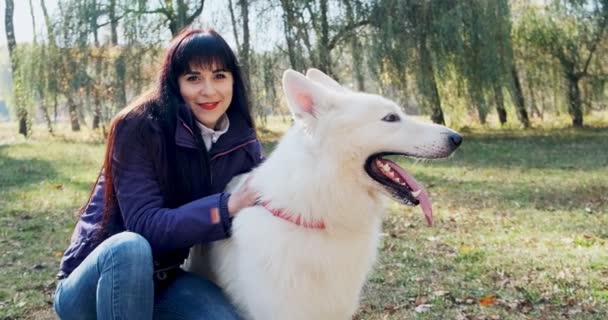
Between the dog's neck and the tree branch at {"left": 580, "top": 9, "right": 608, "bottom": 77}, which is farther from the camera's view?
the tree branch at {"left": 580, "top": 9, "right": 608, "bottom": 77}

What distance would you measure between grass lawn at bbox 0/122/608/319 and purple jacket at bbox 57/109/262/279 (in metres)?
1.45

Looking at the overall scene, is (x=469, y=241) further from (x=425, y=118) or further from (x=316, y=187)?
(x=425, y=118)

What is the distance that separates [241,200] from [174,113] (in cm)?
44

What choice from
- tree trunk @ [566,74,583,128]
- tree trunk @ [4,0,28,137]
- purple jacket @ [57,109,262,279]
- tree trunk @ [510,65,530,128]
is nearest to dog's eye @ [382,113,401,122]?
purple jacket @ [57,109,262,279]

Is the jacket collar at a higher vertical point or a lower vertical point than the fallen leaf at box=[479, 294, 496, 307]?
higher

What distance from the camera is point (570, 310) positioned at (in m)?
3.30

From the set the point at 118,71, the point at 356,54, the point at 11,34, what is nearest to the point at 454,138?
the point at 356,54

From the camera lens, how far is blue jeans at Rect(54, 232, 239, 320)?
204 centimetres

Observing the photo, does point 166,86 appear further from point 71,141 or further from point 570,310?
point 71,141

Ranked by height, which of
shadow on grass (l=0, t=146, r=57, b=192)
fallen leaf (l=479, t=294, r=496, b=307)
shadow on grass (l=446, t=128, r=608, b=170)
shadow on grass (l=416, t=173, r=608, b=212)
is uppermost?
fallen leaf (l=479, t=294, r=496, b=307)

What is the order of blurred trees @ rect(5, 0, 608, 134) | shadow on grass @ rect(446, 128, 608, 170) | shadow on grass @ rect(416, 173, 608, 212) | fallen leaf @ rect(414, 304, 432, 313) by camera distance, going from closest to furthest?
fallen leaf @ rect(414, 304, 432, 313)
shadow on grass @ rect(416, 173, 608, 212)
shadow on grass @ rect(446, 128, 608, 170)
blurred trees @ rect(5, 0, 608, 134)

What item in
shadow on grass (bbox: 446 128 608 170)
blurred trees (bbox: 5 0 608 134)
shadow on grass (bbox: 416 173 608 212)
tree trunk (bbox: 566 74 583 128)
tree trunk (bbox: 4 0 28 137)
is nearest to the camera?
shadow on grass (bbox: 416 173 608 212)

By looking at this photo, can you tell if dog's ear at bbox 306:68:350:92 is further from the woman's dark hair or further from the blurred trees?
the blurred trees

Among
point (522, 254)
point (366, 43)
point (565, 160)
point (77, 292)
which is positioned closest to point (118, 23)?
point (366, 43)
